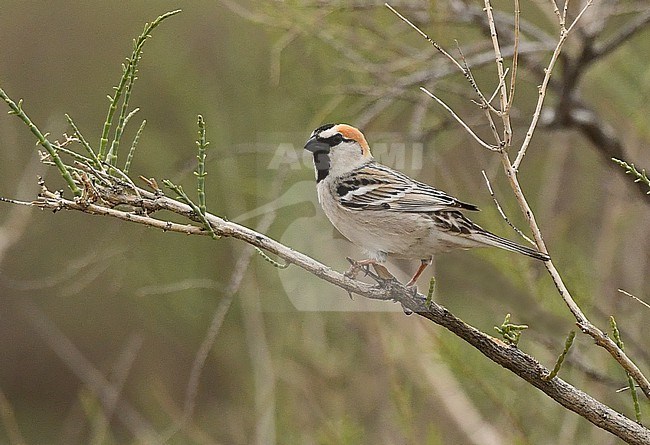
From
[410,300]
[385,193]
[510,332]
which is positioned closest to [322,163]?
[385,193]

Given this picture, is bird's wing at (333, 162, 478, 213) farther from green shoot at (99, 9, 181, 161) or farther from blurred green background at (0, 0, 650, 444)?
green shoot at (99, 9, 181, 161)

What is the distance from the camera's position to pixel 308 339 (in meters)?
4.54

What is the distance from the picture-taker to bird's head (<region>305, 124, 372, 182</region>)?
1985 mm

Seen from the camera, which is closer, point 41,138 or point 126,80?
point 41,138

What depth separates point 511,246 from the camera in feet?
5.57

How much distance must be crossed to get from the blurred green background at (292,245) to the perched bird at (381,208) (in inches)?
6.7

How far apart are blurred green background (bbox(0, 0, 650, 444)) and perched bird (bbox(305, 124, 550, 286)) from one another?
169mm

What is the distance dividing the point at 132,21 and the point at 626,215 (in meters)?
4.21

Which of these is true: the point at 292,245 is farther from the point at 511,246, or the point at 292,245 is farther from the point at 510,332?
the point at 510,332

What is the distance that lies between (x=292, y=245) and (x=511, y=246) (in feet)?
6.65

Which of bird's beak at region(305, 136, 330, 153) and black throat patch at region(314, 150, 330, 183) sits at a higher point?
bird's beak at region(305, 136, 330, 153)

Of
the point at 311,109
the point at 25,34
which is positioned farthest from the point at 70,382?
the point at 311,109

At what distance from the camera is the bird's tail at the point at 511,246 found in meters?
1.50

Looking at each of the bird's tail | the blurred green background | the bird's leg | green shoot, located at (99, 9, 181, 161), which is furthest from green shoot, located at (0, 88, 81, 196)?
the bird's tail
